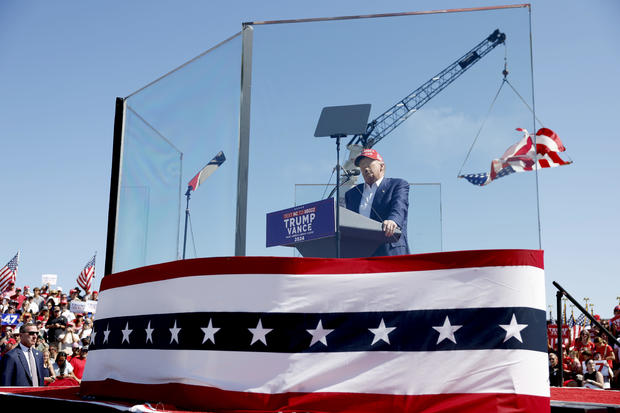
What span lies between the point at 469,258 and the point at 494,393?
0.67 m

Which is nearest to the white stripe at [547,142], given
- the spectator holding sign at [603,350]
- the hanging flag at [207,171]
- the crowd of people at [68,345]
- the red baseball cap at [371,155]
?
the red baseball cap at [371,155]

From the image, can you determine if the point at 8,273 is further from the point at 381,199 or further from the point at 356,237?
the point at 381,199

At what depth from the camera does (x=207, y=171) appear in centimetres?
377

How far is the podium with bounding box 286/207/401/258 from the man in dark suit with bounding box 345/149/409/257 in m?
0.03

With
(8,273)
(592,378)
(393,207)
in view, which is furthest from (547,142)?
(8,273)

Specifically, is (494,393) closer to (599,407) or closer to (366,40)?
(599,407)

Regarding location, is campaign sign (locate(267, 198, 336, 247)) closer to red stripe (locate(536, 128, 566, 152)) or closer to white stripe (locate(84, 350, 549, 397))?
white stripe (locate(84, 350, 549, 397))

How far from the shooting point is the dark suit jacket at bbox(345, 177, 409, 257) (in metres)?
3.20

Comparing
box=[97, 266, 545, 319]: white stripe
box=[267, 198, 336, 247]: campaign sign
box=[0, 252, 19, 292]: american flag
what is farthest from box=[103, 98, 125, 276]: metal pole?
box=[0, 252, 19, 292]: american flag

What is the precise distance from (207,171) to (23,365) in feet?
17.2

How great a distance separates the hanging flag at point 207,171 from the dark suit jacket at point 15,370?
16.3ft

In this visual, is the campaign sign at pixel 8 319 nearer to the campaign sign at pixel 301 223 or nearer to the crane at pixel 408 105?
the campaign sign at pixel 301 223

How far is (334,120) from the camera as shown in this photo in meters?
3.40

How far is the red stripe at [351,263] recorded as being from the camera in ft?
9.75
